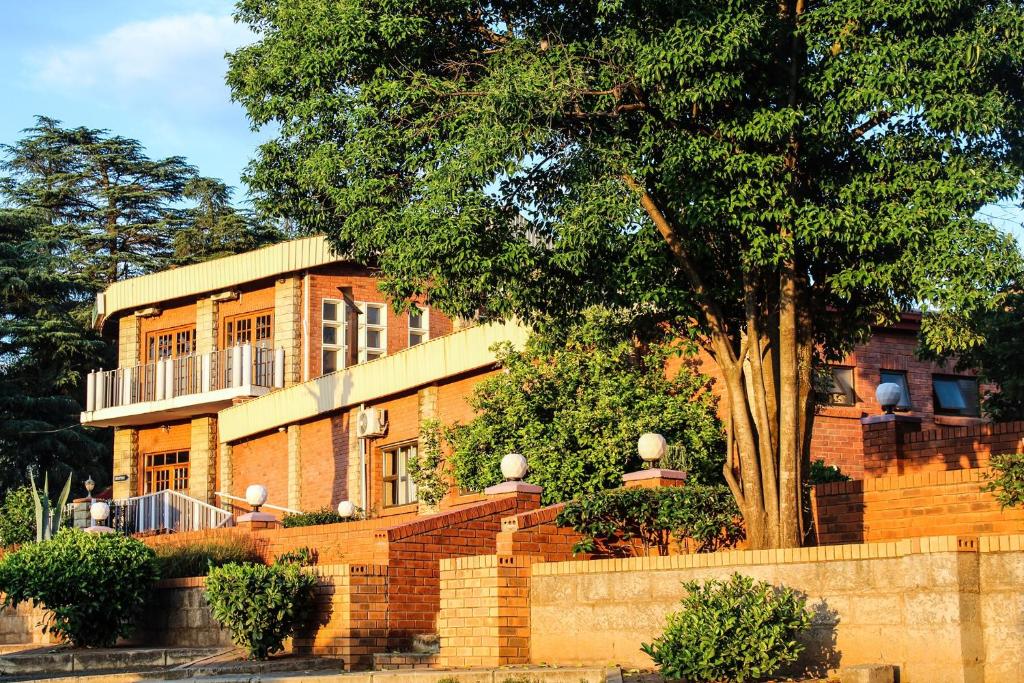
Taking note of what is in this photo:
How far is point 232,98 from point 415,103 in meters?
2.93

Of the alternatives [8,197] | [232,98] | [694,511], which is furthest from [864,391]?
[8,197]

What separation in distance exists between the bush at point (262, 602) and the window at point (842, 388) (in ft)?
32.6

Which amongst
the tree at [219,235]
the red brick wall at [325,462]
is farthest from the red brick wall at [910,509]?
the tree at [219,235]

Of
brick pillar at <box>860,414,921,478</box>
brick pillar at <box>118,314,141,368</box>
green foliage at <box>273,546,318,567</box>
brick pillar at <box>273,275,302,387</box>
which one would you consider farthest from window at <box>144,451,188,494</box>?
brick pillar at <box>860,414,921,478</box>

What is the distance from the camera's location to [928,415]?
22562mm

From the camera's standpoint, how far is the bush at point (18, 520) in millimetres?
28094

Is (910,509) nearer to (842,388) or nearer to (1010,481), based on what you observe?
(1010,481)

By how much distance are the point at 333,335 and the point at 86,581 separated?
15.4 metres

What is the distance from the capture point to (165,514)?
28234mm

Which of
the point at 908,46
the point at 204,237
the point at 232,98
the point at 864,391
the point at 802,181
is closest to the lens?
the point at 908,46

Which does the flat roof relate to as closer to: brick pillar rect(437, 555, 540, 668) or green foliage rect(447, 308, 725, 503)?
green foliage rect(447, 308, 725, 503)

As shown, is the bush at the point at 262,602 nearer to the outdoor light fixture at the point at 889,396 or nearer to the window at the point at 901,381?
the outdoor light fixture at the point at 889,396

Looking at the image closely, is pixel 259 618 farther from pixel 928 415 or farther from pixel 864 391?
pixel 928 415

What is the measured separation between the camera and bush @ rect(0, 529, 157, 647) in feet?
52.5
